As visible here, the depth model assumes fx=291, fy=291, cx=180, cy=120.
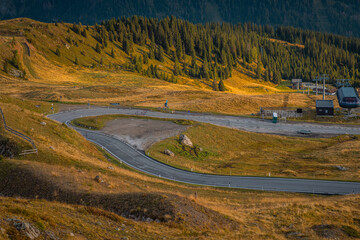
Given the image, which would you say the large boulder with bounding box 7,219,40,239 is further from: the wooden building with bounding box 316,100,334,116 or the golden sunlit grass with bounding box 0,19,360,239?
the wooden building with bounding box 316,100,334,116

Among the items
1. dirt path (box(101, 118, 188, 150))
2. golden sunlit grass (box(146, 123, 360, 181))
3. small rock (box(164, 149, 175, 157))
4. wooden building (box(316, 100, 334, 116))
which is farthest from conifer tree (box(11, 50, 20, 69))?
wooden building (box(316, 100, 334, 116))

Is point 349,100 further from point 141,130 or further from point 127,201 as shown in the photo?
point 127,201

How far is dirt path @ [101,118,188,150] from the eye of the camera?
5112cm

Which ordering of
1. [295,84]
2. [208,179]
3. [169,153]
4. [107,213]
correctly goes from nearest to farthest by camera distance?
[107,213] → [208,179] → [169,153] → [295,84]

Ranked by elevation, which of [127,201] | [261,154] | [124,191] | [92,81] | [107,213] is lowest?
[261,154]

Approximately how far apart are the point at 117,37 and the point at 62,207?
190 meters

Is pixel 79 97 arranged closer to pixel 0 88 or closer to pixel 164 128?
pixel 0 88

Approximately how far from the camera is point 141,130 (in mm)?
56656

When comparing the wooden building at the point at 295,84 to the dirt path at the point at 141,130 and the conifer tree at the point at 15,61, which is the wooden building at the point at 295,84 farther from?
the conifer tree at the point at 15,61

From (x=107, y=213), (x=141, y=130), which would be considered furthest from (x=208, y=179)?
(x=107, y=213)

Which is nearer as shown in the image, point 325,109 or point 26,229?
point 26,229

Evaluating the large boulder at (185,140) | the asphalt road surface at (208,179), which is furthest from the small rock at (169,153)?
the large boulder at (185,140)

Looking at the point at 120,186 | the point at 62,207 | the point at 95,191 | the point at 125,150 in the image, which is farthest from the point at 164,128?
the point at 62,207

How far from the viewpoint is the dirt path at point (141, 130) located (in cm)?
5112
